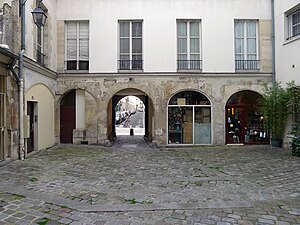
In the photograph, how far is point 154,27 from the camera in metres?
13.3

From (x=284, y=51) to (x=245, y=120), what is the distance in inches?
145

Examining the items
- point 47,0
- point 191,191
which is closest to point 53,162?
point 191,191

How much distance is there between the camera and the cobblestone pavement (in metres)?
4.26

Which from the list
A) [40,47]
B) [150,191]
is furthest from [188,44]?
[150,191]

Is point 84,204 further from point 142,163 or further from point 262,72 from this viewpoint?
point 262,72

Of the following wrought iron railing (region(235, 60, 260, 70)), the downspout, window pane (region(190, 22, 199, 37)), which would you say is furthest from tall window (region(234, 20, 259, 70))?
the downspout

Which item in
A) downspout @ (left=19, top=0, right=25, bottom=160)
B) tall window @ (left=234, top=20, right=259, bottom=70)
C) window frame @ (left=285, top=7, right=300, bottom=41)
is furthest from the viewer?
tall window @ (left=234, top=20, right=259, bottom=70)

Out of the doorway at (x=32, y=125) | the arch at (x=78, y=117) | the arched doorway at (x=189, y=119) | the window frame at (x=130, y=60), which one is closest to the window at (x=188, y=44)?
Answer: the arched doorway at (x=189, y=119)

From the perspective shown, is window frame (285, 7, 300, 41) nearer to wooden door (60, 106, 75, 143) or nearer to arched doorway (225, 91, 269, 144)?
arched doorway (225, 91, 269, 144)

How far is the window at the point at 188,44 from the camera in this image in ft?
44.3

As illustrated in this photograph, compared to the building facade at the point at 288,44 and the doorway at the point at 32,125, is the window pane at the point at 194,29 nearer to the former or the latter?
the building facade at the point at 288,44

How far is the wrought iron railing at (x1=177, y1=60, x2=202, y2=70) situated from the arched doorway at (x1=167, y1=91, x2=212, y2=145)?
1188mm

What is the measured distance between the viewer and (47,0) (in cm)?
1195

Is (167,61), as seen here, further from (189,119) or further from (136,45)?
(189,119)
